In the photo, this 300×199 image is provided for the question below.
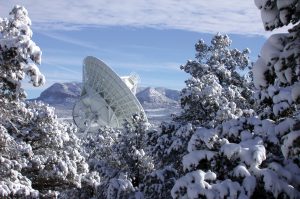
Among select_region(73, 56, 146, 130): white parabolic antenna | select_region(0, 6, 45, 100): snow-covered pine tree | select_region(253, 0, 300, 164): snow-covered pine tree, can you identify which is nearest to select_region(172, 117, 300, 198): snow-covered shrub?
select_region(253, 0, 300, 164): snow-covered pine tree

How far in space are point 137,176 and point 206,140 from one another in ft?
58.6

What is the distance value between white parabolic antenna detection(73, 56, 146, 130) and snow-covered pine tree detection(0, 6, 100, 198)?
1553 cm

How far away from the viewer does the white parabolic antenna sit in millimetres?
43375

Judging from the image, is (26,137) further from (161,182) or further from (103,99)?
(103,99)

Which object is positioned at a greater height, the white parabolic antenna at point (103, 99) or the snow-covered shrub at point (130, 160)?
the white parabolic antenna at point (103, 99)

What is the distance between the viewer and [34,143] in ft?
73.0

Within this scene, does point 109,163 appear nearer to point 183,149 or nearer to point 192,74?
point 192,74

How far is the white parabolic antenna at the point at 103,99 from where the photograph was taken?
43375mm

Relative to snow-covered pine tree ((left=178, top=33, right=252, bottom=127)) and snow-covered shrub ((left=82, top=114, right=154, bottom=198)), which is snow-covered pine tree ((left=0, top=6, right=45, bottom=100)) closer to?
snow-covered pine tree ((left=178, top=33, right=252, bottom=127))

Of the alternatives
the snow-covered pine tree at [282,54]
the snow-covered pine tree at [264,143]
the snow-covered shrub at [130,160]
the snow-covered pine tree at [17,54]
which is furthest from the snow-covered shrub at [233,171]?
the snow-covered shrub at [130,160]

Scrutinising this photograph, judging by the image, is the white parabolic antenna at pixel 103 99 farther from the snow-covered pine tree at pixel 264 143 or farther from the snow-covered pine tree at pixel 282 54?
the snow-covered pine tree at pixel 282 54

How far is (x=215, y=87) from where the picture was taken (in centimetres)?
1961

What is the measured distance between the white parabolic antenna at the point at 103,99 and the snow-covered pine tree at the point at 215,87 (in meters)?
11.7

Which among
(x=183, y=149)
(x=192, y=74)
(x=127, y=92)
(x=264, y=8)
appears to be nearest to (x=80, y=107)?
(x=127, y=92)
